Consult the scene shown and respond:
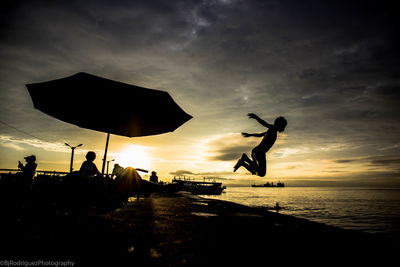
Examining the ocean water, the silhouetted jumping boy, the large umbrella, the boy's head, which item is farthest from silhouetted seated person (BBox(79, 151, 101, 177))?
the ocean water

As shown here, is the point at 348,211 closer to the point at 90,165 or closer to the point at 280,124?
A: the point at 280,124

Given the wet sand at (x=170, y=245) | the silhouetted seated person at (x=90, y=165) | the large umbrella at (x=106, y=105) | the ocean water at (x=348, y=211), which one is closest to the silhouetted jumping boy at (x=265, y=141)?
the large umbrella at (x=106, y=105)

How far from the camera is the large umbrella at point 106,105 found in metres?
3.88

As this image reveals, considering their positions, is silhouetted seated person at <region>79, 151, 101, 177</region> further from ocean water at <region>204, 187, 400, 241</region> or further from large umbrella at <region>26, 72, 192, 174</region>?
ocean water at <region>204, 187, 400, 241</region>

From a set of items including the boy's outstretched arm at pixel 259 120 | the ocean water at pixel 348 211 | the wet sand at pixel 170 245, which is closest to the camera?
the wet sand at pixel 170 245

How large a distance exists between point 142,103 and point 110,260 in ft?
10.5

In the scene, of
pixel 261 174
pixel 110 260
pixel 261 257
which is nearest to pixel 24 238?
pixel 110 260

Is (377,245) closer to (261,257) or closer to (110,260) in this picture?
(261,257)

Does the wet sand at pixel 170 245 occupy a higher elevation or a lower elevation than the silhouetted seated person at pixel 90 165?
lower

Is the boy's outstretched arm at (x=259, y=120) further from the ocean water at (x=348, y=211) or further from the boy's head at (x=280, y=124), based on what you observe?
the ocean water at (x=348, y=211)

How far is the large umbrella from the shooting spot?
3875 mm

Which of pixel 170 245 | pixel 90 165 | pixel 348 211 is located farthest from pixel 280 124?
pixel 348 211

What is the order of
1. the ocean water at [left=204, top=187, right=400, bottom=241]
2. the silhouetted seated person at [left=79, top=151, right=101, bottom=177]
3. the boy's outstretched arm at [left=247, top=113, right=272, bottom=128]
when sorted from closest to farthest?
the silhouetted seated person at [left=79, top=151, right=101, bottom=177]
the boy's outstretched arm at [left=247, top=113, right=272, bottom=128]
the ocean water at [left=204, top=187, right=400, bottom=241]

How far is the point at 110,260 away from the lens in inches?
56.6
